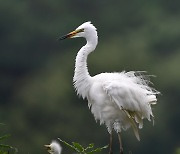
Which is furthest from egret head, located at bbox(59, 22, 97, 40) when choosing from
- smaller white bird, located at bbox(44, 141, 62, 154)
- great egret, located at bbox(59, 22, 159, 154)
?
smaller white bird, located at bbox(44, 141, 62, 154)

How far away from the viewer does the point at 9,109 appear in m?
17.1

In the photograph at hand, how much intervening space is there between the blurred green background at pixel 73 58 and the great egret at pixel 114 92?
7.38 metres

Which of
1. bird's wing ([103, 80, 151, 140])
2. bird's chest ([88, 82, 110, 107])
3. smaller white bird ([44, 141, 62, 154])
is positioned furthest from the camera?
bird's chest ([88, 82, 110, 107])

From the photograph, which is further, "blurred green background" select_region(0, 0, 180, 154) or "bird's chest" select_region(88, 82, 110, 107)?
"blurred green background" select_region(0, 0, 180, 154)

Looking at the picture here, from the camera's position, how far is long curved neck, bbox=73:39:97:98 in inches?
Answer: 205

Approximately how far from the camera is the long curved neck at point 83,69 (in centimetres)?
521

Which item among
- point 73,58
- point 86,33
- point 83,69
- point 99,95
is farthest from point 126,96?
point 73,58

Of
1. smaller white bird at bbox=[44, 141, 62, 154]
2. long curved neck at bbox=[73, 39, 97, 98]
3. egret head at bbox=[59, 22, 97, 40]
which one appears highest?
egret head at bbox=[59, 22, 97, 40]

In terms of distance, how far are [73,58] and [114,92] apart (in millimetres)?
12521

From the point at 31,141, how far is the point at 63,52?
5936 mm

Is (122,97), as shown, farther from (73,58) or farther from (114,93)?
(73,58)

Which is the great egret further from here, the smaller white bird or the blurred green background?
the blurred green background

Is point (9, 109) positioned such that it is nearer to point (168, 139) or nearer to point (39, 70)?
point (39, 70)

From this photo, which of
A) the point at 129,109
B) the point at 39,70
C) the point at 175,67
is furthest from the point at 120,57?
the point at 129,109
